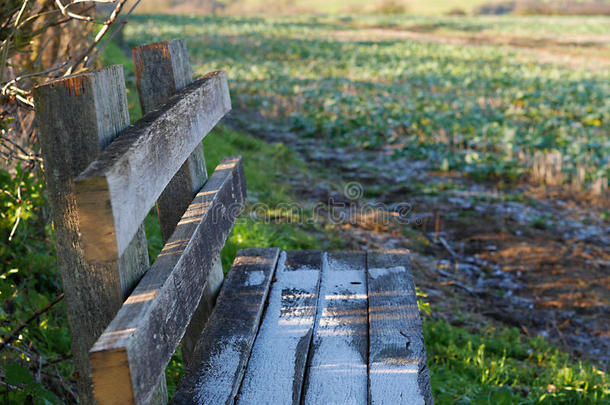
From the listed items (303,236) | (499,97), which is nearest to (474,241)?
(303,236)

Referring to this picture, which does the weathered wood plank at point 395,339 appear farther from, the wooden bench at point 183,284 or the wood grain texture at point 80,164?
the wood grain texture at point 80,164

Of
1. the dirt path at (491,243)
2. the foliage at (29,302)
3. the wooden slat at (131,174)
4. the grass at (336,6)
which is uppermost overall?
the grass at (336,6)

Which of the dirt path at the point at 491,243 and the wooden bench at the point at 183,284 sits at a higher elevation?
the wooden bench at the point at 183,284

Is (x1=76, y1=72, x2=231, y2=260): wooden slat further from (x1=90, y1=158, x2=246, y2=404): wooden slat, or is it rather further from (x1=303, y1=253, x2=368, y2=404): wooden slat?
(x1=303, y1=253, x2=368, y2=404): wooden slat

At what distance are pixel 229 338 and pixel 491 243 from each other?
420 cm

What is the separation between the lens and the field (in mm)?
2908

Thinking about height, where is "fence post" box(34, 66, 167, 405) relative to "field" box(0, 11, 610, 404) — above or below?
above

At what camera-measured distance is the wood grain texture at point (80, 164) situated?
4.34ft

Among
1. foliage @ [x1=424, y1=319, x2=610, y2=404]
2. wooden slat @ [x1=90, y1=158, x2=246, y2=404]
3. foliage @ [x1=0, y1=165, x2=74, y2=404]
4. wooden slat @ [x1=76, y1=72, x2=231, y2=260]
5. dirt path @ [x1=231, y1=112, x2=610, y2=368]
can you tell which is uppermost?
wooden slat @ [x1=76, y1=72, x2=231, y2=260]

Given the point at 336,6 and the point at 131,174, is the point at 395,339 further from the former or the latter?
the point at 336,6

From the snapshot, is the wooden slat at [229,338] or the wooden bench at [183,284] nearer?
the wooden bench at [183,284]

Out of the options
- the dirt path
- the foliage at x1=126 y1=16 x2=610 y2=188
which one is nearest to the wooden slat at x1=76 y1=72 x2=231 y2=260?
the dirt path

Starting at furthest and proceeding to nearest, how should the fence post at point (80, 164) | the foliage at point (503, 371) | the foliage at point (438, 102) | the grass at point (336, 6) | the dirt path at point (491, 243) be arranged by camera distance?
1. the grass at point (336, 6)
2. the foliage at point (438, 102)
3. the dirt path at point (491, 243)
4. the foliage at point (503, 371)
5. the fence post at point (80, 164)

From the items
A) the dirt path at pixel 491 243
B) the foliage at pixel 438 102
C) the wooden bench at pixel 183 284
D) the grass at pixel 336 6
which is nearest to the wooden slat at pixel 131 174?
the wooden bench at pixel 183 284
